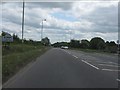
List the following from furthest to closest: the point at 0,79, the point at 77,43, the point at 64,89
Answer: the point at 77,43
the point at 0,79
the point at 64,89

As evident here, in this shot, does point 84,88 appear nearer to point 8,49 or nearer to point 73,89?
point 73,89

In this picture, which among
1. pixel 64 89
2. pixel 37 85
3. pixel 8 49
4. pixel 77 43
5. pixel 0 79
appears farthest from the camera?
pixel 77 43

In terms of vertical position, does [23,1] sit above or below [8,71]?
above

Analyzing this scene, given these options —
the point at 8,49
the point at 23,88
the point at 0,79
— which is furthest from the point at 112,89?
the point at 8,49

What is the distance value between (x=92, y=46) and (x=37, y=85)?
153 meters

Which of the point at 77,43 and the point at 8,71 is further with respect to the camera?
the point at 77,43

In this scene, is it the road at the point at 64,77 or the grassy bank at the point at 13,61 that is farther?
the grassy bank at the point at 13,61

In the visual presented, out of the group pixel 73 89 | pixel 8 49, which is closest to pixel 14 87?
pixel 73 89

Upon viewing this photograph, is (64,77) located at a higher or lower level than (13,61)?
lower

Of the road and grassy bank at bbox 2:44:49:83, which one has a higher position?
grassy bank at bbox 2:44:49:83

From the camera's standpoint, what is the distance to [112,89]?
37.2ft

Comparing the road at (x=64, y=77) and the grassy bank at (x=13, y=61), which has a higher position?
the grassy bank at (x=13, y=61)

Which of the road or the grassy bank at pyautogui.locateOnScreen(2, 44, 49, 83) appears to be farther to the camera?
the grassy bank at pyautogui.locateOnScreen(2, 44, 49, 83)

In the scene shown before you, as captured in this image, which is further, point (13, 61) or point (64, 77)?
point (13, 61)
